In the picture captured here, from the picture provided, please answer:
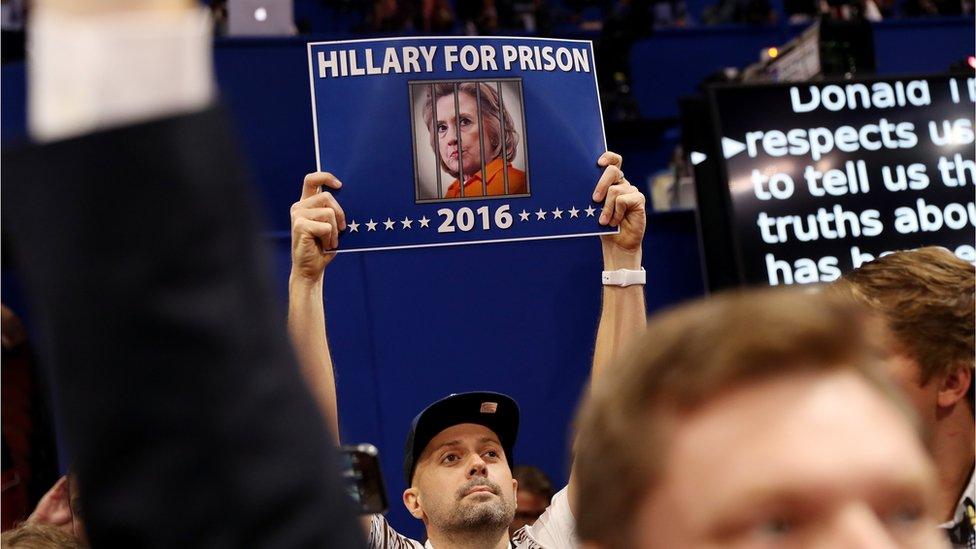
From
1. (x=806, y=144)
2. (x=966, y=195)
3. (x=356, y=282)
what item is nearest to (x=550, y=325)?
(x=356, y=282)

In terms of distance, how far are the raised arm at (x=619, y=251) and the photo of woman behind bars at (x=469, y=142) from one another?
15 cm

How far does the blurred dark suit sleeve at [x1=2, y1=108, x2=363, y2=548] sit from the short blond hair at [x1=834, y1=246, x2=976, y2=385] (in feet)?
3.90

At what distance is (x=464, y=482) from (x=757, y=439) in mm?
1937

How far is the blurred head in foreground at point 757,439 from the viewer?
53 cm

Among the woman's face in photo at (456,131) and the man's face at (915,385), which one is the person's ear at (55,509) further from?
the man's face at (915,385)

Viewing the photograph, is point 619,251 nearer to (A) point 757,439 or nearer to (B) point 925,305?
(B) point 925,305

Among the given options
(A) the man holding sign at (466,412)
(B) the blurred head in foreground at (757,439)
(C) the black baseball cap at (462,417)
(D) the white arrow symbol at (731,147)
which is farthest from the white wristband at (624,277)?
(D) the white arrow symbol at (731,147)

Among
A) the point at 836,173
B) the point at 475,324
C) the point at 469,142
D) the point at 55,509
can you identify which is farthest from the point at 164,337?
the point at 836,173

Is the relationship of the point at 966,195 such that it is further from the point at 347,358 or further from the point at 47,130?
the point at 47,130

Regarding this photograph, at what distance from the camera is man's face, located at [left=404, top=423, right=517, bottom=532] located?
2.42m

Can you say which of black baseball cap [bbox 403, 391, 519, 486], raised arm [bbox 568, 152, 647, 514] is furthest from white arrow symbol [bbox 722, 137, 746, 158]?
raised arm [bbox 568, 152, 647, 514]

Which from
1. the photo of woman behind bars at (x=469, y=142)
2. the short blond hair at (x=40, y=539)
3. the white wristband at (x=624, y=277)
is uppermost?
the photo of woman behind bars at (x=469, y=142)

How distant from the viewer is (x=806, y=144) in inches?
160

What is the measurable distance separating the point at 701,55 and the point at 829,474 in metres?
7.27
